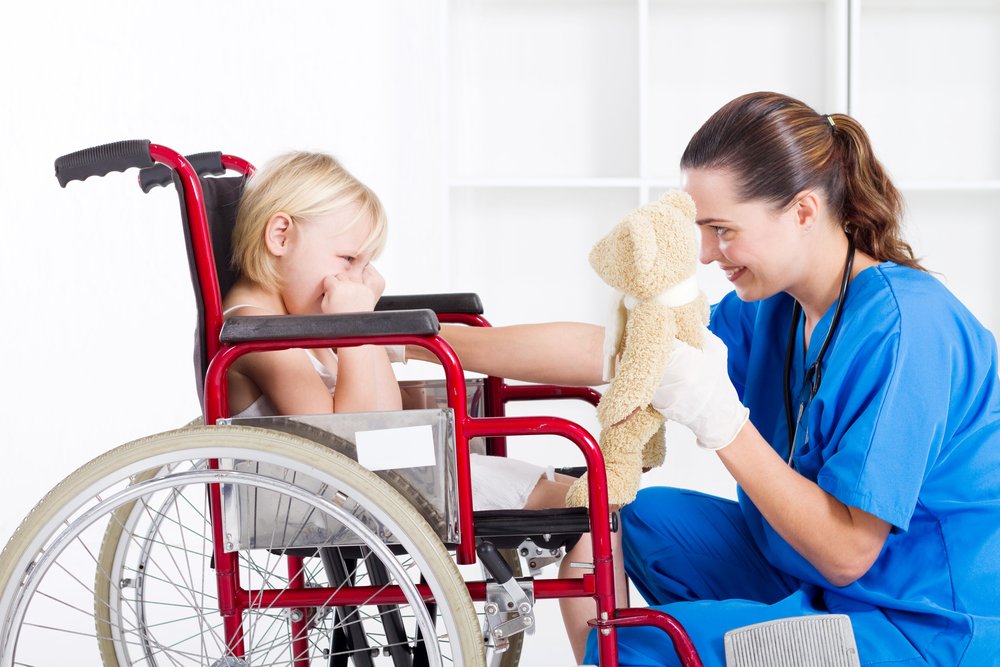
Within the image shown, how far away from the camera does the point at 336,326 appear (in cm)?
109

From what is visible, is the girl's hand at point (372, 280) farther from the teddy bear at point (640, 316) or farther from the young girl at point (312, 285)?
the teddy bear at point (640, 316)

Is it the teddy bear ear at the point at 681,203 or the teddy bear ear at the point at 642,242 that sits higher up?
the teddy bear ear at the point at 681,203

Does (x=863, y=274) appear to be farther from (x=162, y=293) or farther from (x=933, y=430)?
(x=162, y=293)

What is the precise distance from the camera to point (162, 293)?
2803mm

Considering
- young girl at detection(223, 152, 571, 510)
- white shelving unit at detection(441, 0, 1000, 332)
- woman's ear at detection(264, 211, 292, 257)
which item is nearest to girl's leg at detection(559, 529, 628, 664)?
young girl at detection(223, 152, 571, 510)

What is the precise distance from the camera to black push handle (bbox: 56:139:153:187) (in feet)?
3.99

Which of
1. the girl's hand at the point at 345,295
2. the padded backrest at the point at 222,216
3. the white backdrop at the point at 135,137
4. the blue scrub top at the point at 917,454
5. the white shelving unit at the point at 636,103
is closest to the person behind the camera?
the blue scrub top at the point at 917,454

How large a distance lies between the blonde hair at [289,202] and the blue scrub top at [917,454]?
0.66 metres

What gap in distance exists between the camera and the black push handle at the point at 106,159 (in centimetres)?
122

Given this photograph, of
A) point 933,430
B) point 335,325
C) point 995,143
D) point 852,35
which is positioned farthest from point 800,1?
point 335,325

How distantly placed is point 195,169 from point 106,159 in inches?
8.1

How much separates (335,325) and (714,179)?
567 mm

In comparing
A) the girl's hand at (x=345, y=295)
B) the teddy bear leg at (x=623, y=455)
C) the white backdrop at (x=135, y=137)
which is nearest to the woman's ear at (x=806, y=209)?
the teddy bear leg at (x=623, y=455)

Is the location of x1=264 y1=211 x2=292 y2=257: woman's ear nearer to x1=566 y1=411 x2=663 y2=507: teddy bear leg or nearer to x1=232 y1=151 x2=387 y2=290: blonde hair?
x1=232 y1=151 x2=387 y2=290: blonde hair
